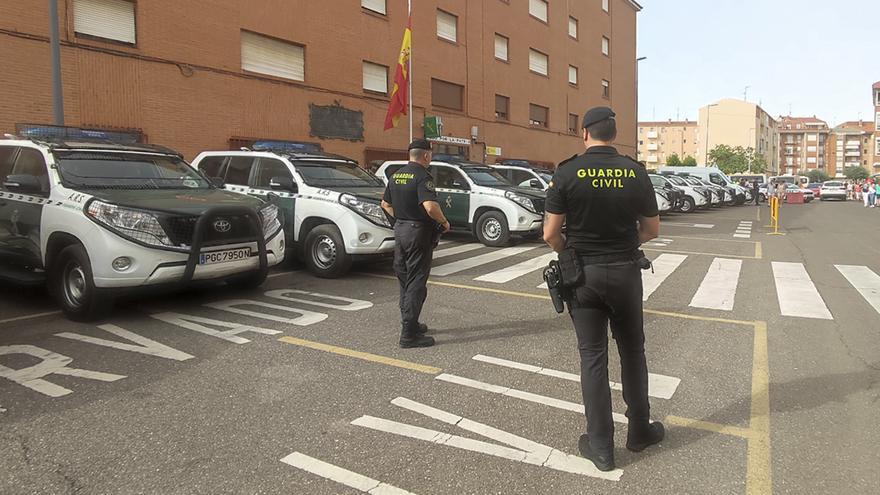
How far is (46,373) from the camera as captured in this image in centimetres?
437

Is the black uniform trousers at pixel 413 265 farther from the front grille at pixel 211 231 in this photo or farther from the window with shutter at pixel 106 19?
A: the window with shutter at pixel 106 19

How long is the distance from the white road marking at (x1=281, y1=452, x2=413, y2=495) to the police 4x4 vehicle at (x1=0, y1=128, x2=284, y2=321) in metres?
3.40


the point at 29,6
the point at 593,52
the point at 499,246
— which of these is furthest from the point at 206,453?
the point at 593,52

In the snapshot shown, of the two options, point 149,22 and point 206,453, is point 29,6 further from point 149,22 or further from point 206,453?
point 206,453

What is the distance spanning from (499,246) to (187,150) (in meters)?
7.42

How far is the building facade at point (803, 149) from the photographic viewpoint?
13425 centimetres

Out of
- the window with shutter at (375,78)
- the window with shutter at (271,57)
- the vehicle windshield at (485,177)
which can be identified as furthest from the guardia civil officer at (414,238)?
the window with shutter at (375,78)

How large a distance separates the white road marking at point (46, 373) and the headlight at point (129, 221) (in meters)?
1.29

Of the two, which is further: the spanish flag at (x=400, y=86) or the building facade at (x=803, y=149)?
the building facade at (x=803, y=149)

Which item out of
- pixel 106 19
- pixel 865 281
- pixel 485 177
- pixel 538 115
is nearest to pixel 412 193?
pixel 865 281

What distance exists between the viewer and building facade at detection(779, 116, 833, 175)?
134250 millimetres

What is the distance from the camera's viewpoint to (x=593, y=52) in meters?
34.1

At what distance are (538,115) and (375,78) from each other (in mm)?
12156

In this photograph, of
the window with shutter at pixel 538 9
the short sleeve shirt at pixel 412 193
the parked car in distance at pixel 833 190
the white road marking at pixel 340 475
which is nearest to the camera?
the white road marking at pixel 340 475
